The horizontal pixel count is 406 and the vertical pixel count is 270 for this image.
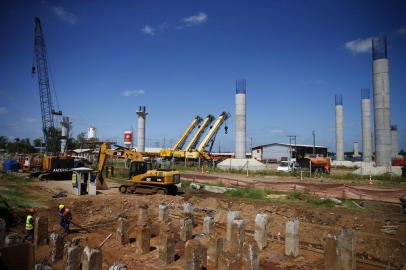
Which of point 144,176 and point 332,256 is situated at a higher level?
point 144,176

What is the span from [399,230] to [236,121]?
3561cm

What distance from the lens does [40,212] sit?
14094 millimetres

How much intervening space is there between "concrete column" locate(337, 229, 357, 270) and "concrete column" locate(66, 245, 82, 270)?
232 inches

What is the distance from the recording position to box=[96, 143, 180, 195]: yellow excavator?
1952cm

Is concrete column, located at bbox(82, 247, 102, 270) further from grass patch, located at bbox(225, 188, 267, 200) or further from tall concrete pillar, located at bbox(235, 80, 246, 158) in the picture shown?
tall concrete pillar, located at bbox(235, 80, 246, 158)

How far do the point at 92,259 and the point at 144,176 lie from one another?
14167 mm

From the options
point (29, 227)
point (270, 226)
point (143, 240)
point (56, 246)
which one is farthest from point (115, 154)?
point (56, 246)

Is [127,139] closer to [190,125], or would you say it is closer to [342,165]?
[190,125]

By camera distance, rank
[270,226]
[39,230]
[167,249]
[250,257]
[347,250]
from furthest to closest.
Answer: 1. [270,226]
2. [39,230]
3. [167,249]
4. [347,250]
5. [250,257]

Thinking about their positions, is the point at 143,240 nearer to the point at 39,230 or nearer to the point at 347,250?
the point at 39,230

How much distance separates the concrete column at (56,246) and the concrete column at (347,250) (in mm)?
6889

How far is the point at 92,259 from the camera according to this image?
Result: 582 cm

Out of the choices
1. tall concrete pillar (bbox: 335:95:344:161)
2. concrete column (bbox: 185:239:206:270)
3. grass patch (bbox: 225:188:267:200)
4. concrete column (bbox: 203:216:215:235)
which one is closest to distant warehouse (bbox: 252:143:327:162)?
tall concrete pillar (bbox: 335:95:344:161)

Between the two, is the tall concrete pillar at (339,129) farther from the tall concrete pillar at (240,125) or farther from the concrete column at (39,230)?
the concrete column at (39,230)
